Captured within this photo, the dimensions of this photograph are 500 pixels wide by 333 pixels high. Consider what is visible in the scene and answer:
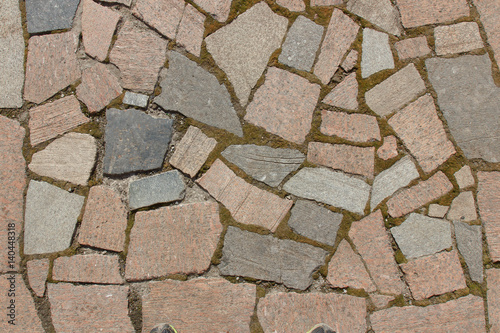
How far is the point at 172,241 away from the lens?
220 centimetres

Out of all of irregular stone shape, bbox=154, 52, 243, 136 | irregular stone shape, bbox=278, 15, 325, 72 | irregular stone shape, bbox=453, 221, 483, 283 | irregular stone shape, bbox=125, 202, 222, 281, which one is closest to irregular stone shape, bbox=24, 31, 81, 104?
irregular stone shape, bbox=154, 52, 243, 136

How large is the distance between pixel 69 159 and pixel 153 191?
522mm

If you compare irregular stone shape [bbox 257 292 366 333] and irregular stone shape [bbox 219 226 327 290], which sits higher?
irregular stone shape [bbox 219 226 327 290]

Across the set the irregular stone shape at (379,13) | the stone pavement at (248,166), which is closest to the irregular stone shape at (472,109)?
the stone pavement at (248,166)

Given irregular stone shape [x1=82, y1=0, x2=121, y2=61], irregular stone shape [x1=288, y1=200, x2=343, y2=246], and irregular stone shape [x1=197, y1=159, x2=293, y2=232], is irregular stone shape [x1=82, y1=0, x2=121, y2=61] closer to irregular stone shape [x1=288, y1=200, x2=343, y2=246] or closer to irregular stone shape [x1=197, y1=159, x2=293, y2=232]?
irregular stone shape [x1=197, y1=159, x2=293, y2=232]

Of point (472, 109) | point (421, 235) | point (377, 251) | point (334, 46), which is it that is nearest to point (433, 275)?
point (421, 235)

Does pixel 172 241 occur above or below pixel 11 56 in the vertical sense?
below

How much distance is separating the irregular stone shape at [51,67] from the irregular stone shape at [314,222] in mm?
1509

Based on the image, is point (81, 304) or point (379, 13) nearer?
point (81, 304)

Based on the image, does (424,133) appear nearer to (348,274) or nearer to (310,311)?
(348,274)

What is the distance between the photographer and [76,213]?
2.21 metres

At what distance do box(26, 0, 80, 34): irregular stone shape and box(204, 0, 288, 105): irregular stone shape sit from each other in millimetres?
805

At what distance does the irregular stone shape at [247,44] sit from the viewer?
2.26 metres

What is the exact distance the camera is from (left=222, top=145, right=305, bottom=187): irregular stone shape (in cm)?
223
